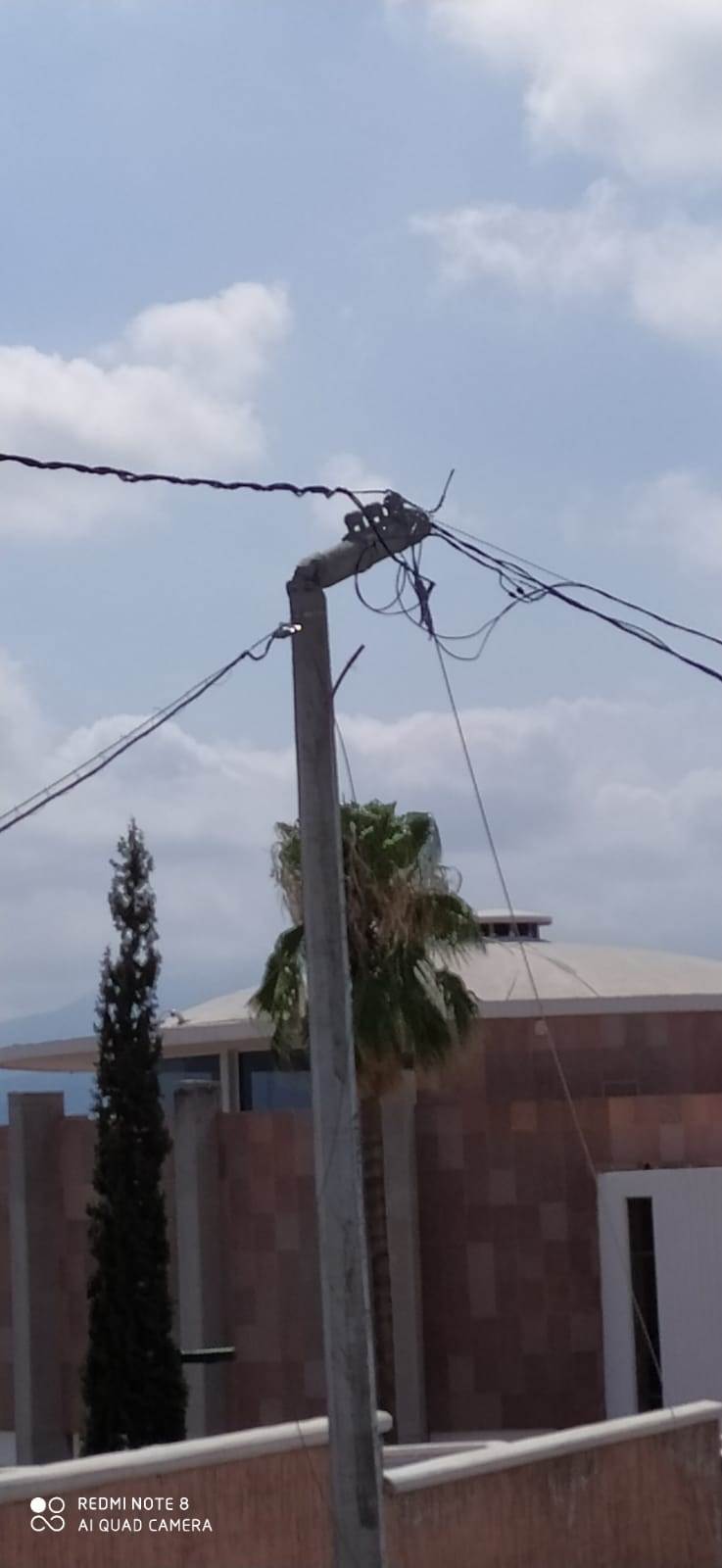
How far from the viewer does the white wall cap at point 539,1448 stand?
566 inches

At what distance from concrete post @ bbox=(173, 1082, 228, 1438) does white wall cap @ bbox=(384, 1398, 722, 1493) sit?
13.2m

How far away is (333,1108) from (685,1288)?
16411 millimetres

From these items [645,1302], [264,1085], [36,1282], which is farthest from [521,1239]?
[264,1085]

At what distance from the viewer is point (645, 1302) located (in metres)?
28.0

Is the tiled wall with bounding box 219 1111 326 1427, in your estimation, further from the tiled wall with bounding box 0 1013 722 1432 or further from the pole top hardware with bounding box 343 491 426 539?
the pole top hardware with bounding box 343 491 426 539

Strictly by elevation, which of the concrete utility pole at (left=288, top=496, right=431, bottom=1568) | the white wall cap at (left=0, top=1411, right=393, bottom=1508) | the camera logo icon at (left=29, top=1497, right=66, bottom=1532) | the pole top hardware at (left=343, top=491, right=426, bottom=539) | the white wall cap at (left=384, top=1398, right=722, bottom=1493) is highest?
the pole top hardware at (left=343, top=491, right=426, bottom=539)

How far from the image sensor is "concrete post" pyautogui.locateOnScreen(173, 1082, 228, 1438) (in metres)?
29.9

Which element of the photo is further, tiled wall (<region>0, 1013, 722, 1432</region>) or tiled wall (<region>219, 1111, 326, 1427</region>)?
tiled wall (<region>219, 1111, 326, 1427</region>)

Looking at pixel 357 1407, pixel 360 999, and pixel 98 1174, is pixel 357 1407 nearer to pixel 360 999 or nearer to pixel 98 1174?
pixel 360 999

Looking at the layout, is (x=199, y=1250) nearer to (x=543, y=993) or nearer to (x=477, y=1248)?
(x=477, y=1248)

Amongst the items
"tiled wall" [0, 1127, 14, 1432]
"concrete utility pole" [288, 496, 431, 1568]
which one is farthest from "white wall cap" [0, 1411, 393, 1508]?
"tiled wall" [0, 1127, 14, 1432]

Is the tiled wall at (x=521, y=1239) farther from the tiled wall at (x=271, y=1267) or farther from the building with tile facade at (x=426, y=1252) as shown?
the tiled wall at (x=271, y=1267)

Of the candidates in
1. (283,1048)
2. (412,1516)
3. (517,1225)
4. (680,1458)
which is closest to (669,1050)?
(517,1225)

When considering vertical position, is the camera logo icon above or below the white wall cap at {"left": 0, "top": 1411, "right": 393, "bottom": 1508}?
below
